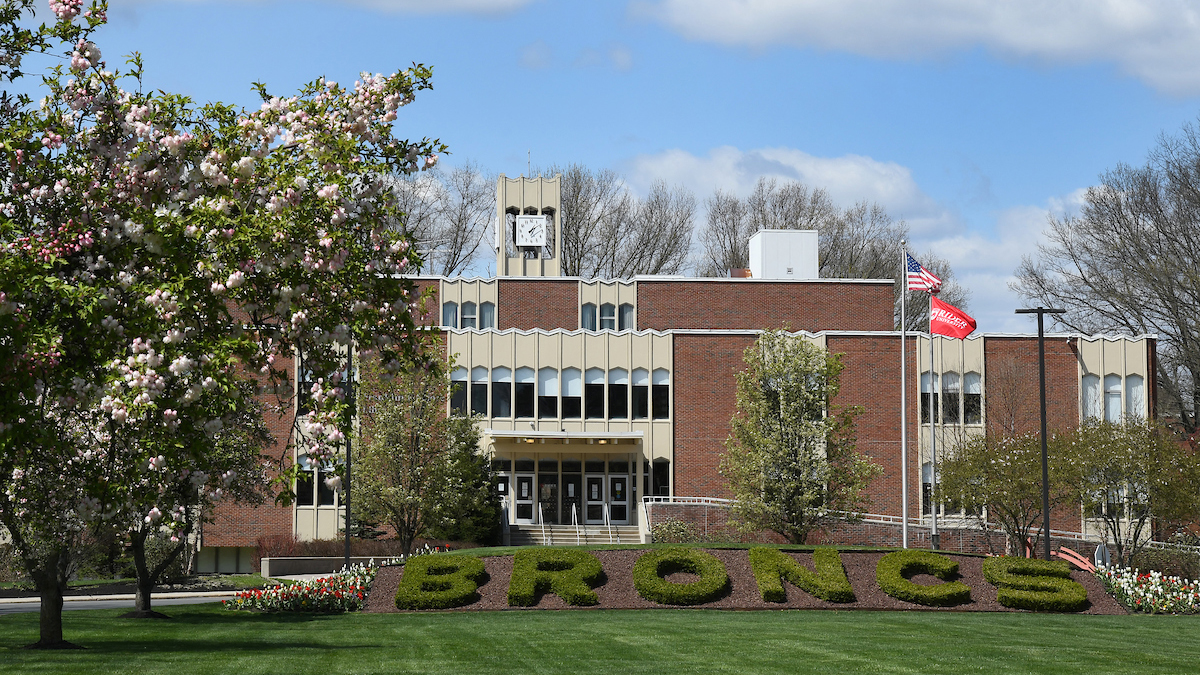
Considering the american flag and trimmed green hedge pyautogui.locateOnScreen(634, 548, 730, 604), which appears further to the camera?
the american flag

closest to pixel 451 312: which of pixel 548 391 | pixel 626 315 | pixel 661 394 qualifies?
pixel 548 391

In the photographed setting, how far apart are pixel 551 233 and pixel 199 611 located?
38560mm

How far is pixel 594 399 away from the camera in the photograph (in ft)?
160

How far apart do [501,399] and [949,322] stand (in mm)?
18186

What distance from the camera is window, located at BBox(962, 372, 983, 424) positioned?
48.4m

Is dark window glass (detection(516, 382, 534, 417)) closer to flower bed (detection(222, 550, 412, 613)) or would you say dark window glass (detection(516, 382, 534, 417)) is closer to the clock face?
the clock face

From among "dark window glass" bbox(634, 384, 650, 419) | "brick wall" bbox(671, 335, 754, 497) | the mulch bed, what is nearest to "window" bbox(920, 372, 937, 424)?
"brick wall" bbox(671, 335, 754, 497)

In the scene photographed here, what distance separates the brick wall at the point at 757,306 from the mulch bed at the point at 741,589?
26733 millimetres

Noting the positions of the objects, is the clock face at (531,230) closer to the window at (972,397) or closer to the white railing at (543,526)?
the white railing at (543,526)

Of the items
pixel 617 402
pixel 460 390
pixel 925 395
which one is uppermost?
pixel 460 390

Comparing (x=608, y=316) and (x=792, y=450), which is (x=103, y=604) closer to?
(x=792, y=450)

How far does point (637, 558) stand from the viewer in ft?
89.5

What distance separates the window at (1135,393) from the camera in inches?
1917

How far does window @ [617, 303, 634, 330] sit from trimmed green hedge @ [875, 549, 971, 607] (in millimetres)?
28153
